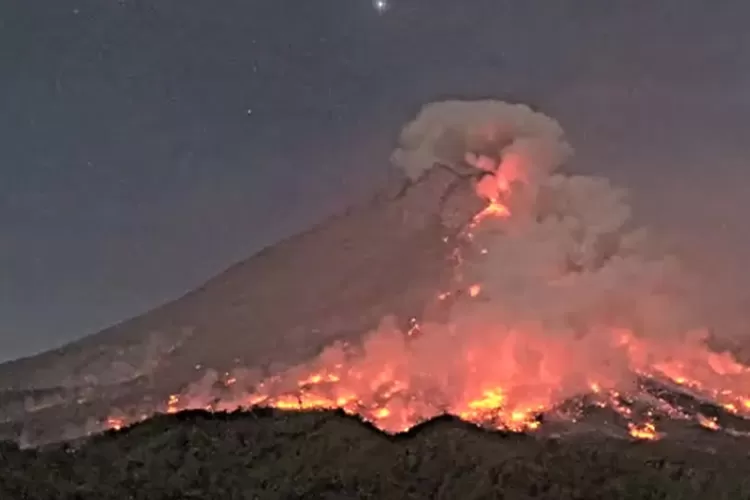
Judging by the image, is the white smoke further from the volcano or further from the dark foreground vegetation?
the dark foreground vegetation

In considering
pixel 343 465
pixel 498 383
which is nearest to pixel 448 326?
pixel 498 383

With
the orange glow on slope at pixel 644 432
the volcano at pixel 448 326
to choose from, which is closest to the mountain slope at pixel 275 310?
the volcano at pixel 448 326

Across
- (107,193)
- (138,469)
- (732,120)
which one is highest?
(732,120)

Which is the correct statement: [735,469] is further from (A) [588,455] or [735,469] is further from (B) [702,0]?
(B) [702,0]

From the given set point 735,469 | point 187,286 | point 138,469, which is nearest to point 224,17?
point 187,286

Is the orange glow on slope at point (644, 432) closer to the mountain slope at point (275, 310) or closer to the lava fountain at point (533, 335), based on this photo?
the lava fountain at point (533, 335)
